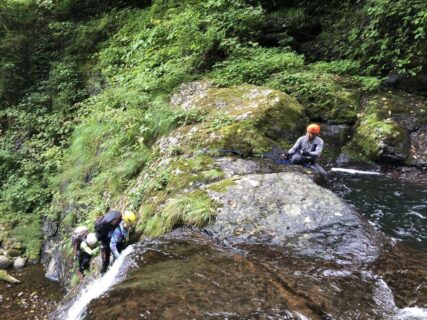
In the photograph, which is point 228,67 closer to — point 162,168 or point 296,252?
point 162,168

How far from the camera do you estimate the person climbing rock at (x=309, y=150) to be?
761cm

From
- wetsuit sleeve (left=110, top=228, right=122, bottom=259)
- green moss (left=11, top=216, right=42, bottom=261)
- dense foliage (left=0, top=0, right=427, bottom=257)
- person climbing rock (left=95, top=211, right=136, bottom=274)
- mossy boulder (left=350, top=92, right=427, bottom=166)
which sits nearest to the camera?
wetsuit sleeve (left=110, top=228, right=122, bottom=259)

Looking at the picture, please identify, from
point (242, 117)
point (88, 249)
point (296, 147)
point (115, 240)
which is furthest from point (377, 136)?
point (88, 249)

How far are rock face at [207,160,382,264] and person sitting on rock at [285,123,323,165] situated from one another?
161cm

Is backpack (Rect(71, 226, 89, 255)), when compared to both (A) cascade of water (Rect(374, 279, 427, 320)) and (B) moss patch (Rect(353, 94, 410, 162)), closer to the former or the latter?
(A) cascade of water (Rect(374, 279, 427, 320))

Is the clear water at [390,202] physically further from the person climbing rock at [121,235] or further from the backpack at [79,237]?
the backpack at [79,237]

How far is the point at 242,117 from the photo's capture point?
321 inches

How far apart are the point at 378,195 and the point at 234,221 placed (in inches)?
142

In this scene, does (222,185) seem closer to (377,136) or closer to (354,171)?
(354,171)

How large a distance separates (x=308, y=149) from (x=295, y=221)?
2801 mm

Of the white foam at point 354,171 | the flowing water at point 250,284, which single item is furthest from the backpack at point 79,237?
the white foam at point 354,171

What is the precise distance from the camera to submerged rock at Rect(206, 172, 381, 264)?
4859mm

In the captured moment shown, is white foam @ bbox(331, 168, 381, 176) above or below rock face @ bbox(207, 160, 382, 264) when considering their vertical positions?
below

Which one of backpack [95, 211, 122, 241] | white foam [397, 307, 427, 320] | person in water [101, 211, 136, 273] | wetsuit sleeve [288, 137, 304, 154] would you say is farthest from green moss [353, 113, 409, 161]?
backpack [95, 211, 122, 241]
